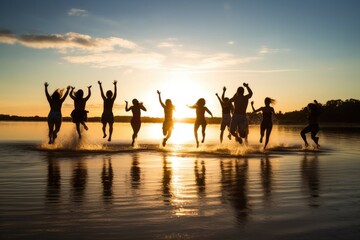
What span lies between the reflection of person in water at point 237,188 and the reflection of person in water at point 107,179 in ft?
6.68

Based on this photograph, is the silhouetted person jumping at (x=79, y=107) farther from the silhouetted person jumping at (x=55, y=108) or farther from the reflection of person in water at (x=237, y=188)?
the reflection of person in water at (x=237, y=188)

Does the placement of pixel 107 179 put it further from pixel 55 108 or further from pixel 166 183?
pixel 55 108

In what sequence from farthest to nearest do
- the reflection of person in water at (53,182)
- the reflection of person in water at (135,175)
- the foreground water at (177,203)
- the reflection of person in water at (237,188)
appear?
the reflection of person in water at (135,175)
the reflection of person in water at (53,182)
the reflection of person in water at (237,188)
the foreground water at (177,203)

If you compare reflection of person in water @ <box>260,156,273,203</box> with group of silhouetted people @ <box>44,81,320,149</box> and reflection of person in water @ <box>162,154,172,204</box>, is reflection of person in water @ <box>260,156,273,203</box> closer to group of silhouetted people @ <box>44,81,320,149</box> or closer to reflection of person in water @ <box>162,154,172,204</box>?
reflection of person in water @ <box>162,154,172,204</box>

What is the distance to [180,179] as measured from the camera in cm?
882

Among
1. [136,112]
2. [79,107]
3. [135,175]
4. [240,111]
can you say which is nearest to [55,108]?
[79,107]

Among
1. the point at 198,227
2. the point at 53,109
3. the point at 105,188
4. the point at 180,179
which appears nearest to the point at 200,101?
the point at 53,109

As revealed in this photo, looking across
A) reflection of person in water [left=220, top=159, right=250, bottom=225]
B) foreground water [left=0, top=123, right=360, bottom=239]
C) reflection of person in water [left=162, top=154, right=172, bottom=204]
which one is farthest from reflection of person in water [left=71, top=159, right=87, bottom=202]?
reflection of person in water [left=220, top=159, right=250, bottom=225]

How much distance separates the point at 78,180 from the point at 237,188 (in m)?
3.41

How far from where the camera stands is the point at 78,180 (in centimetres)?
845

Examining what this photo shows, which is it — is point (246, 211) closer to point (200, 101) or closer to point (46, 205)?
point (46, 205)

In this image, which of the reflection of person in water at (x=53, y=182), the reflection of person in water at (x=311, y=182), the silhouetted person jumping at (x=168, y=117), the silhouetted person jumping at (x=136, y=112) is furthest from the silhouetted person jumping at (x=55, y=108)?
the reflection of person in water at (x=311, y=182)

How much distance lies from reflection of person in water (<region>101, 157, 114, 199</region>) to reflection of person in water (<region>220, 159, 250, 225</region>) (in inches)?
80.1

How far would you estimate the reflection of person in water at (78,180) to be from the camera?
6695 millimetres
